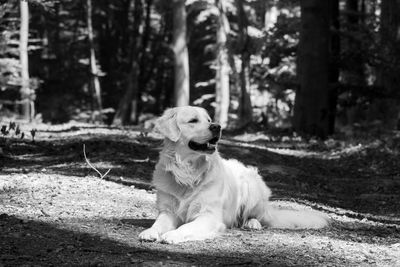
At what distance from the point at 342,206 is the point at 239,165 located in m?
2.80

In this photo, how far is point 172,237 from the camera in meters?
6.43

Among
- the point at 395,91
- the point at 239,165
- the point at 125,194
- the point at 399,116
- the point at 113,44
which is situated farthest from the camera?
the point at 113,44

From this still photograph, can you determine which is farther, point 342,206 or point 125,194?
point 342,206

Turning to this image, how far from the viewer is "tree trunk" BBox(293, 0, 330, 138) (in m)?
20.3

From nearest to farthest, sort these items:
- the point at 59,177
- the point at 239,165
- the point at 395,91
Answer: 1. the point at 239,165
2. the point at 59,177
3. the point at 395,91

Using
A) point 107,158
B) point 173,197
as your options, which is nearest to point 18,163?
point 107,158

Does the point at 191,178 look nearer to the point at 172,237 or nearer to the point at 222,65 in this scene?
the point at 172,237

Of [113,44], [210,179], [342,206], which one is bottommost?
[342,206]

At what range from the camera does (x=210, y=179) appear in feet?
23.1

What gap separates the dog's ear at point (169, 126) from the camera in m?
7.12

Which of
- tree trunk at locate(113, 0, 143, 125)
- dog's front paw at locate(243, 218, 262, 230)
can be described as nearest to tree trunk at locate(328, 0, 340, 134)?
dog's front paw at locate(243, 218, 262, 230)

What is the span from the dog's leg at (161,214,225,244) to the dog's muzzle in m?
0.69

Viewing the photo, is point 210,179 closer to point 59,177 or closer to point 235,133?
point 59,177

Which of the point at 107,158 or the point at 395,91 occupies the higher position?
the point at 395,91
